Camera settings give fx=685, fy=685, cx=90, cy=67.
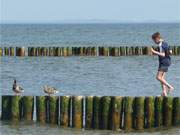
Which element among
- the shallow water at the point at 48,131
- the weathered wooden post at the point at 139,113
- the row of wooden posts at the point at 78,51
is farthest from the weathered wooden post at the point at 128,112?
the row of wooden posts at the point at 78,51

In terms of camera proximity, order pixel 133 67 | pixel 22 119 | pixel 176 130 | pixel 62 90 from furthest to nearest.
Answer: pixel 133 67, pixel 62 90, pixel 22 119, pixel 176 130

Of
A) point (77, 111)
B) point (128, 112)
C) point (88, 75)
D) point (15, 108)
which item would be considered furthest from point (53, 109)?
point (88, 75)

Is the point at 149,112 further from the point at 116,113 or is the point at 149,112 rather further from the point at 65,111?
the point at 65,111

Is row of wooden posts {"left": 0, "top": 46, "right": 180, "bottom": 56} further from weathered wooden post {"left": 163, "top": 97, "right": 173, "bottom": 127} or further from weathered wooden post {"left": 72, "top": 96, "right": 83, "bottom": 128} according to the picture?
weathered wooden post {"left": 163, "top": 97, "right": 173, "bottom": 127}

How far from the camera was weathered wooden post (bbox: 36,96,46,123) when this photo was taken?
1769cm

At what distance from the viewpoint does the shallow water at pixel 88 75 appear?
26547 mm

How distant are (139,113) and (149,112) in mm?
251

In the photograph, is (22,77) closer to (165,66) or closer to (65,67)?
(65,67)

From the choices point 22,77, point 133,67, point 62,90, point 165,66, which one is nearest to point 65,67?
point 133,67

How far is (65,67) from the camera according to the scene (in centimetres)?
4219

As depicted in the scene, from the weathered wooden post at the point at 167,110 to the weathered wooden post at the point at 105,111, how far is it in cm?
140

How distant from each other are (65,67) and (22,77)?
8914 millimetres

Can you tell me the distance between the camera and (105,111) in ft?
56.6

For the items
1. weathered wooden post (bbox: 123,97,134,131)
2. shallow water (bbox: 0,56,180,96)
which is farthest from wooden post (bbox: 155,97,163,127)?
shallow water (bbox: 0,56,180,96)
